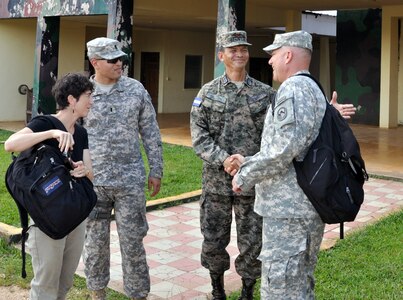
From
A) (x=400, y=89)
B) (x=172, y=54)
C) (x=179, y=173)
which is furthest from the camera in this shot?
(x=172, y=54)

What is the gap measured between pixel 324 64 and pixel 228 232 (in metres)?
16.7

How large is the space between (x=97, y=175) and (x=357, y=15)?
12816mm

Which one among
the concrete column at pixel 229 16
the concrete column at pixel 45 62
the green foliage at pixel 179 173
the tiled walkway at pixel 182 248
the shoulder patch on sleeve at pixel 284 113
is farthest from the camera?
the concrete column at pixel 45 62

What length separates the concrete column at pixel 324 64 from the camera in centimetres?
1961

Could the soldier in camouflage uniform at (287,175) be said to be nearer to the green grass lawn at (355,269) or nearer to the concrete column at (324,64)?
the green grass lawn at (355,269)

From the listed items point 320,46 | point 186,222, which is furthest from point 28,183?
point 320,46

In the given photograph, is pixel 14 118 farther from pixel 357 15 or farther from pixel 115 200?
pixel 115 200

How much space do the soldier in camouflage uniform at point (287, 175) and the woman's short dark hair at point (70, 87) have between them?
948 mm

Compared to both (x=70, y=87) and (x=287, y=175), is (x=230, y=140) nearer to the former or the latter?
(x=287, y=175)

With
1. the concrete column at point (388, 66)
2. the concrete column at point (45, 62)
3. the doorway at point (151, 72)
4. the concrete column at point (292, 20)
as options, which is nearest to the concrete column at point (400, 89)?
the concrete column at point (388, 66)

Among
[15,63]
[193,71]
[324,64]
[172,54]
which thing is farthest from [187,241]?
[324,64]

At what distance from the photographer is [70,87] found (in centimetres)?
308

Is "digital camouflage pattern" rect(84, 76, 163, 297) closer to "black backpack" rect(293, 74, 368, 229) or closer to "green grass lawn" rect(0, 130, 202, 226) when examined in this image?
"black backpack" rect(293, 74, 368, 229)

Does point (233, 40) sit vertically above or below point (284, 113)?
above
